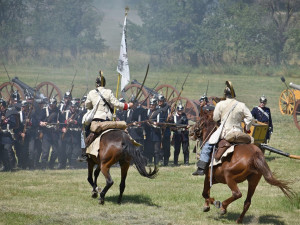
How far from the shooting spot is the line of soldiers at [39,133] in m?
A: 17.0

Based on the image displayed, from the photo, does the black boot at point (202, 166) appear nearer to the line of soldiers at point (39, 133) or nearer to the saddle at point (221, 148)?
the saddle at point (221, 148)

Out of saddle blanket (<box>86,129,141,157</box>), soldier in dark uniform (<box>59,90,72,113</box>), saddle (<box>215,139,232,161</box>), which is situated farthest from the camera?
soldier in dark uniform (<box>59,90,72,113</box>)

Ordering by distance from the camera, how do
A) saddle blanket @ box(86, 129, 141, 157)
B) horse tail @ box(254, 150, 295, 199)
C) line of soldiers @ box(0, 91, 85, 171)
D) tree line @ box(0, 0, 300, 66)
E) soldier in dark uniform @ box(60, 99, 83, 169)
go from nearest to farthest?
horse tail @ box(254, 150, 295, 199), saddle blanket @ box(86, 129, 141, 157), line of soldiers @ box(0, 91, 85, 171), soldier in dark uniform @ box(60, 99, 83, 169), tree line @ box(0, 0, 300, 66)

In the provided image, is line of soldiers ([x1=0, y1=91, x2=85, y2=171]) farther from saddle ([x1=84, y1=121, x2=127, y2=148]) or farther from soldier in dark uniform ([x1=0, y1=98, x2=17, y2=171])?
saddle ([x1=84, y1=121, x2=127, y2=148])

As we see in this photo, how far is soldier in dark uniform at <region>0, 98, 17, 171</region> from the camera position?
1684 centimetres

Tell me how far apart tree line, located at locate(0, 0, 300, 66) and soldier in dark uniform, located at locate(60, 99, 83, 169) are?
1806 centimetres

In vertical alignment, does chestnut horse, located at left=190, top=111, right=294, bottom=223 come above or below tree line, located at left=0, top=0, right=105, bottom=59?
below

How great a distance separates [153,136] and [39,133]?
126 inches

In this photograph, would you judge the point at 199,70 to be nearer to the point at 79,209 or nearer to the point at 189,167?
the point at 189,167

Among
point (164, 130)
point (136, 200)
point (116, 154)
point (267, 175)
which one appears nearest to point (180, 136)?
point (164, 130)

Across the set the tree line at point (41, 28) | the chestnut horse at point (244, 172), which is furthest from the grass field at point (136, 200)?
the tree line at point (41, 28)

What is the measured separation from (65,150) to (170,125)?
304 cm

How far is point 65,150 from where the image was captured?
60.0 feet

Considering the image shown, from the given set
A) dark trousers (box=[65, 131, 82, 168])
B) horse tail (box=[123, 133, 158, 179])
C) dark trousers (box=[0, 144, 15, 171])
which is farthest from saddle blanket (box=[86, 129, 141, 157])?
dark trousers (box=[65, 131, 82, 168])
